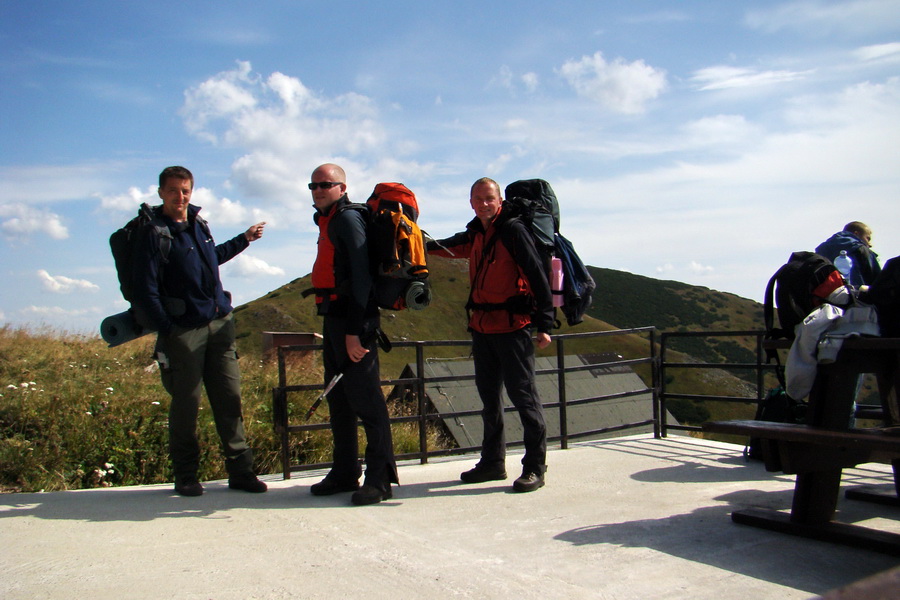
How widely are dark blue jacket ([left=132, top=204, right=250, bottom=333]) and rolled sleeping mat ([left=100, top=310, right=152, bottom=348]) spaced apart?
0.14 meters

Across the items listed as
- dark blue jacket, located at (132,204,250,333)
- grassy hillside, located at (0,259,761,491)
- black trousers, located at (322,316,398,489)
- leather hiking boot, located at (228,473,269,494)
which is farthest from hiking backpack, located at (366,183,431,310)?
grassy hillside, located at (0,259,761,491)

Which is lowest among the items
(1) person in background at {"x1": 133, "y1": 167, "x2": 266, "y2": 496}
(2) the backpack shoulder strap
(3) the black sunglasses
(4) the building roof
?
(4) the building roof

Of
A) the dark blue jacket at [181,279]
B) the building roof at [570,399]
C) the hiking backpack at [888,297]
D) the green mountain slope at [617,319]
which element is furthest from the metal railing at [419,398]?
the green mountain slope at [617,319]

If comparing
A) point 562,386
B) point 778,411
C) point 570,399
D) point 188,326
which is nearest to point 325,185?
point 188,326

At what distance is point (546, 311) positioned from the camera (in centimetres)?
433

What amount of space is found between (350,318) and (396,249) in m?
0.47

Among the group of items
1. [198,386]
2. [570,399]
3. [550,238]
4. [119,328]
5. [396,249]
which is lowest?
[570,399]

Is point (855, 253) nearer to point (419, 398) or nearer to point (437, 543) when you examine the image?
point (419, 398)

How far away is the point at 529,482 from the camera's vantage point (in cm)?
437

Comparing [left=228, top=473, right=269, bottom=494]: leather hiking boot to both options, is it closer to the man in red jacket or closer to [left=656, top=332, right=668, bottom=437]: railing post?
the man in red jacket

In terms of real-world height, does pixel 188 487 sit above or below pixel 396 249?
below

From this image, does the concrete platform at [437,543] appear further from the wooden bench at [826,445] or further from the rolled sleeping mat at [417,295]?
the rolled sleeping mat at [417,295]

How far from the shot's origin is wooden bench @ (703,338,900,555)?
311 centimetres

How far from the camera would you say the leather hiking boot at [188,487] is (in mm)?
4270
